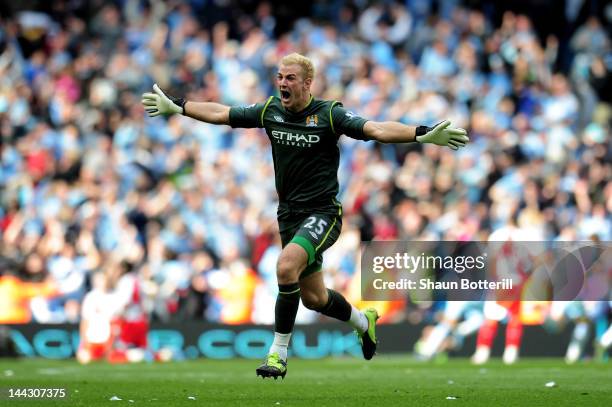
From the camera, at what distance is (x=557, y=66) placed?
2528 centimetres

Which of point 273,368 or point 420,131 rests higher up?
point 420,131

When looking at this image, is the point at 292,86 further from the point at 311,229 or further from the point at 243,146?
the point at 243,146

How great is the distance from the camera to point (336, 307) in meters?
11.6

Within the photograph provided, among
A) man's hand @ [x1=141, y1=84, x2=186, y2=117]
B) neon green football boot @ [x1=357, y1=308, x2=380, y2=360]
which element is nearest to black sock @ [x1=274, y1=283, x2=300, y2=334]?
neon green football boot @ [x1=357, y1=308, x2=380, y2=360]

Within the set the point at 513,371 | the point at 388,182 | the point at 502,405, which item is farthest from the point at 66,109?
the point at 502,405

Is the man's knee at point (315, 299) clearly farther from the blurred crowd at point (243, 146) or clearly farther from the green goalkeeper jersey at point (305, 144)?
the blurred crowd at point (243, 146)

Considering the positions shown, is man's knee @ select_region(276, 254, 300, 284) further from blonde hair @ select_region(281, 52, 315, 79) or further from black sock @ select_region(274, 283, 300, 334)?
blonde hair @ select_region(281, 52, 315, 79)

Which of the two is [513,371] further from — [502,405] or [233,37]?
[233,37]

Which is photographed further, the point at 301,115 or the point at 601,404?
the point at 301,115

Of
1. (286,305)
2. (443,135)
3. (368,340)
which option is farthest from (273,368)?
(443,135)

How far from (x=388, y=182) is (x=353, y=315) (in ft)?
34.2

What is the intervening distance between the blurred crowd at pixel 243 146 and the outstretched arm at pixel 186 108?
8646 millimetres

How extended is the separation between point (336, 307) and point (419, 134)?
2073mm

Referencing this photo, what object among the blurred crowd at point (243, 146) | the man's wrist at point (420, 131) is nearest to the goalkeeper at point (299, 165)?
the man's wrist at point (420, 131)
